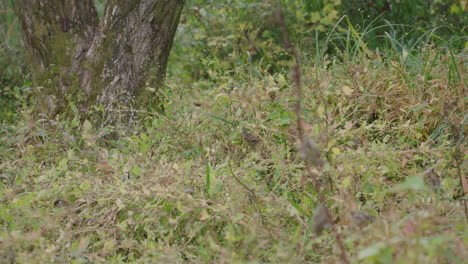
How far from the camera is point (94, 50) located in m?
3.40

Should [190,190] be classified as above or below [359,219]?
below

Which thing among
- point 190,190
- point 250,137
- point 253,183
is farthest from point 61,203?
point 250,137

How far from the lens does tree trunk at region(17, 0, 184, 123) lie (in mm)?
3369

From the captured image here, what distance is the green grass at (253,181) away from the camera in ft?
6.13

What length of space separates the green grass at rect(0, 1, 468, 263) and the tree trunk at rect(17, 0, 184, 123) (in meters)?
0.20

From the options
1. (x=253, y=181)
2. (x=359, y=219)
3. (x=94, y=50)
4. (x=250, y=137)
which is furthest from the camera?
(x=94, y=50)

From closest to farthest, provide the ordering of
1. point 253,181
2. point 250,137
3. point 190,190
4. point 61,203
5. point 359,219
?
point 359,219
point 190,190
point 61,203
point 253,181
point 250,137

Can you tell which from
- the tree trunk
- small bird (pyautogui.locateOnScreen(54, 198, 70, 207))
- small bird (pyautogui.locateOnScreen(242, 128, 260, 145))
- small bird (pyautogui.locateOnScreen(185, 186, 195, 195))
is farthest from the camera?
the tree trunk

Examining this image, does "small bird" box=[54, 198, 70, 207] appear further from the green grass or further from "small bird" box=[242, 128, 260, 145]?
"small bird" box=[242, 128, 260, 145]

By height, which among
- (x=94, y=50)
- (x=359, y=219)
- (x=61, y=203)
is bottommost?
(x=61, y=203)

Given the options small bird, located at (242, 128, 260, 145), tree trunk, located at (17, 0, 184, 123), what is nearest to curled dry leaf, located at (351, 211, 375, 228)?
small bird, located at (242, 128, 260, 145)

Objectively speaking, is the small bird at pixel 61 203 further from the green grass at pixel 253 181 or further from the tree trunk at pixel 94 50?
the tree trunk at pixel 94 50

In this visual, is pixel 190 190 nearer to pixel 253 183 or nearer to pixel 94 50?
Answer: pixel 253 183

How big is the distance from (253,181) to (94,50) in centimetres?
156
